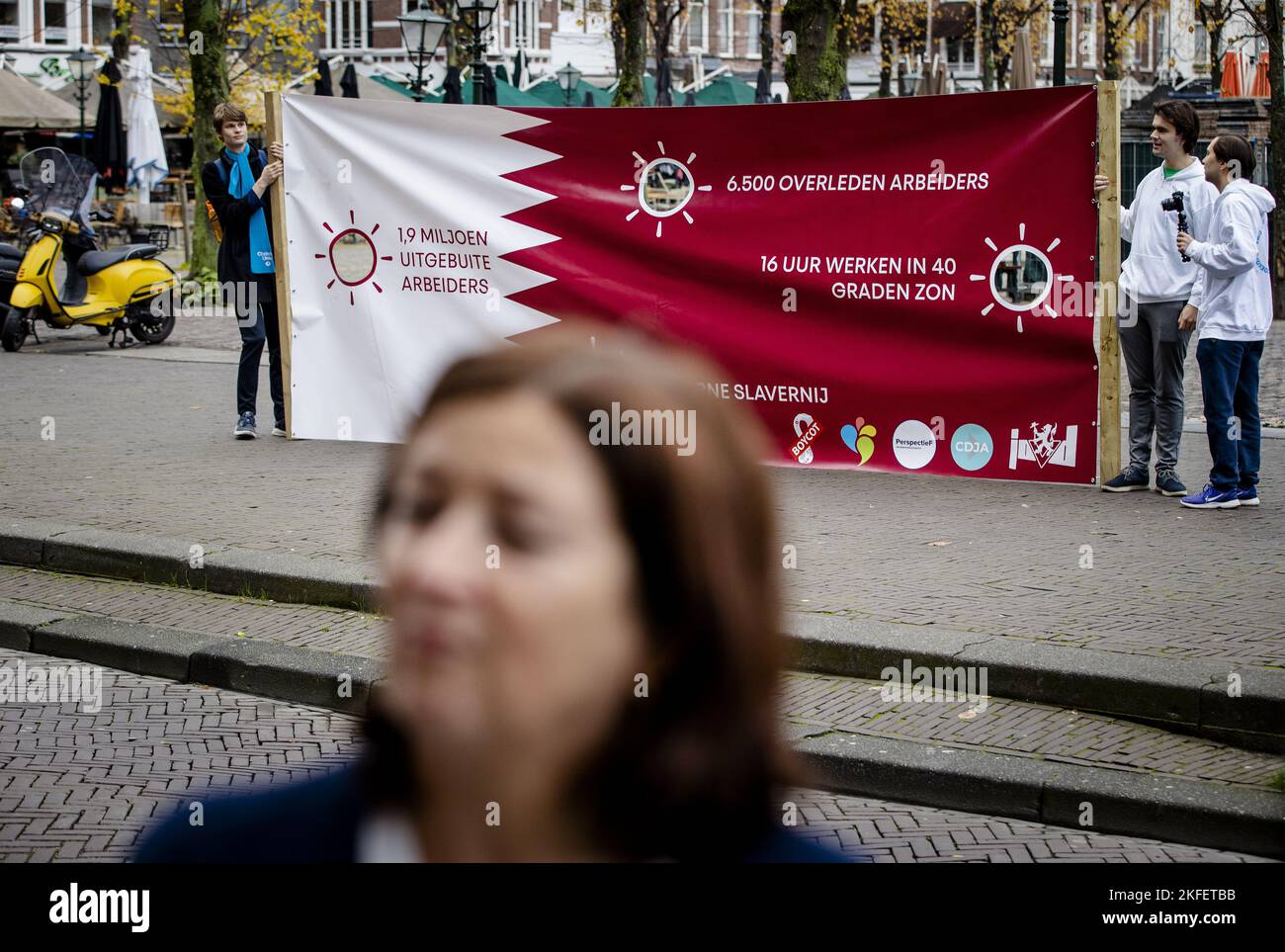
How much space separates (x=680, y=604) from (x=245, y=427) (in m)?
9.94

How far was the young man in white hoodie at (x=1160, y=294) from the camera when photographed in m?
8.19

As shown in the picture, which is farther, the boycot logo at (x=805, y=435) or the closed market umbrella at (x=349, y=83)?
the closed market umbrella at (x=349, y=83)

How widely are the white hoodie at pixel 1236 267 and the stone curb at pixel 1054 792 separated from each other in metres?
4.04

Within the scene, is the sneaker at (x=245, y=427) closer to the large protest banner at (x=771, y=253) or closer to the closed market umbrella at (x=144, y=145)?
the large protest banner at (x=771, y=253)

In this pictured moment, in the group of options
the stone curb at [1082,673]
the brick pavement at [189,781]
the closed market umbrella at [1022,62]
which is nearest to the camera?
the brick pavement at [189,781]

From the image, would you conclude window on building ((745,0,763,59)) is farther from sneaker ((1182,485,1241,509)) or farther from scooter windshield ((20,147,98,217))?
sneaker ((1182,485,1241,509))

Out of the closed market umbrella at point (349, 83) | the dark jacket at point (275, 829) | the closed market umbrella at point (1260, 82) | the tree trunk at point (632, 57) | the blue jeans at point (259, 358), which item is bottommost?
the dark jacket at point (275, 829)

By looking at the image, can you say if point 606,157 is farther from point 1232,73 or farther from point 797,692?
point 1232,73

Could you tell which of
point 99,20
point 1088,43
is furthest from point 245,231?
point 1088,43

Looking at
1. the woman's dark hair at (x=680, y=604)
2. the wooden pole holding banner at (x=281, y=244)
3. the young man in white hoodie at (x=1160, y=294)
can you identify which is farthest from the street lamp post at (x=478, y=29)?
the woman's dark hair at (x=680, y=604)

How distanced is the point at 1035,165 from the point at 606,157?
244 cm

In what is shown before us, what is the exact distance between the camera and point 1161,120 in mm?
8211
